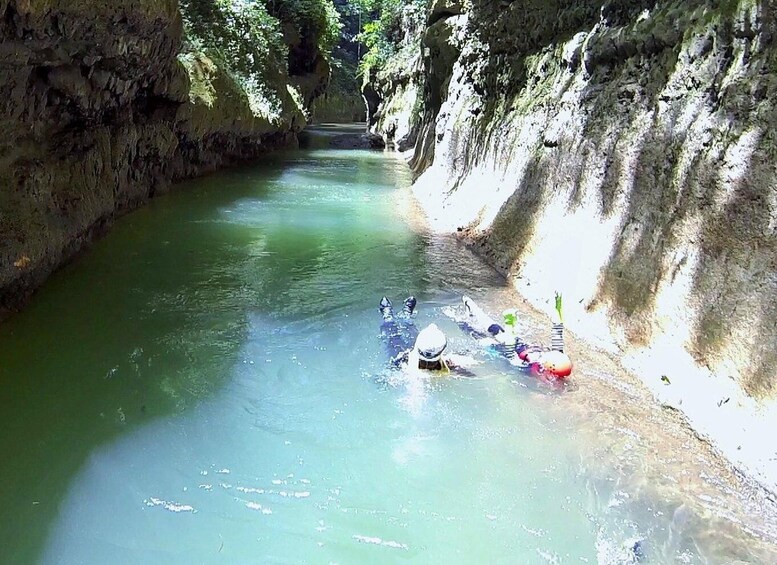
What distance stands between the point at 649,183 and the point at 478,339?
7.81 ft

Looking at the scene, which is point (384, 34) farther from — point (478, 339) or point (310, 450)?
point (310, 450)

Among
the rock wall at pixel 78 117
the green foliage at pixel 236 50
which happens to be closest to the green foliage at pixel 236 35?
the green foliage at pixel 236 50

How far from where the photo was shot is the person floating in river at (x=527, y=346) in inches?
222

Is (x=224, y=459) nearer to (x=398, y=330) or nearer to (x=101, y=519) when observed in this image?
(x=101, y=519)

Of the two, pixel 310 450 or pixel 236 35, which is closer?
pixel 310 450

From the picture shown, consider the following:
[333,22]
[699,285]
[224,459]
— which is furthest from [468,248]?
[333,22]

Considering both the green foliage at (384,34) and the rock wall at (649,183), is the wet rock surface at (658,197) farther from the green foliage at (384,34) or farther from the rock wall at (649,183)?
the green foliage at (384,34)

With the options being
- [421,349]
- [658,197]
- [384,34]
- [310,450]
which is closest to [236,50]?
[658,197]

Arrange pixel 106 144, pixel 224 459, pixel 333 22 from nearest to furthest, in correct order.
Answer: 1. pixel 224 459
2. pixel 106 144
3. pixel 333 22

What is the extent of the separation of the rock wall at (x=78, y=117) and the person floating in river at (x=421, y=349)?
4131mm

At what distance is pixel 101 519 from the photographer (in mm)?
3723

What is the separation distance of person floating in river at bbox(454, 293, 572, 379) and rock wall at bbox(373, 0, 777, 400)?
0.67 meters

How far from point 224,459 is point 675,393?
3.65m

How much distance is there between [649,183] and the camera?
636 centimetres
